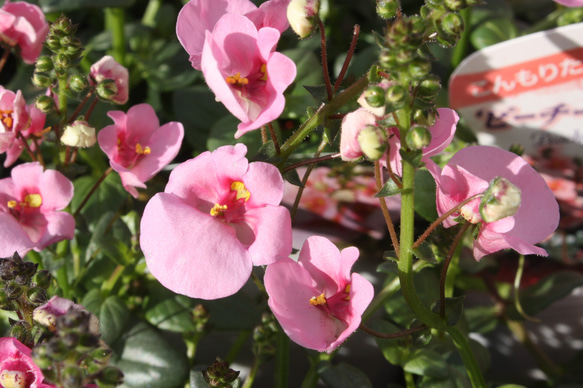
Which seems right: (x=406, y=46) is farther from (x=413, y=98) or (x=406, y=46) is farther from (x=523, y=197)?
(x=523, y=197)

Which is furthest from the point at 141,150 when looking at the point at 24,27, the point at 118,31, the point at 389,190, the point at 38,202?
the point at 118,31

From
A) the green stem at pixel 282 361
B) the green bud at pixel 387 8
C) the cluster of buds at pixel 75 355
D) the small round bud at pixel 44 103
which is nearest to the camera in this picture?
the cluster of buds at pixel 75 355

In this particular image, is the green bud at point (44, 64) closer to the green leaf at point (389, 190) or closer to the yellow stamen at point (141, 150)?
the yellow stamen at point (141, 150)

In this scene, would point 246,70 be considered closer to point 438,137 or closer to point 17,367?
point 438,137

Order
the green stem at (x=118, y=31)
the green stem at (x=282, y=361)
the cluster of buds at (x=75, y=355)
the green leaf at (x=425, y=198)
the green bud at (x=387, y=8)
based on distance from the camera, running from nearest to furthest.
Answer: the cluster of buds at (x=75, y=355) → the green bud at (x=387, y=8) → the green stem at (x=282, y=361) → the green leaf at (x=425, y=198) → the green stem at (x=118, y=31)

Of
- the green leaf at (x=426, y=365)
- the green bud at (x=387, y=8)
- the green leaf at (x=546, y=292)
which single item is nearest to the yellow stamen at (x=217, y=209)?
the green bud at (x=387, y=8)

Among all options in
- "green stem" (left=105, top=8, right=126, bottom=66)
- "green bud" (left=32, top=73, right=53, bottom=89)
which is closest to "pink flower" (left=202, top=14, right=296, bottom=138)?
"green bud" (left=32, top=73, right=53, bottom=89)
